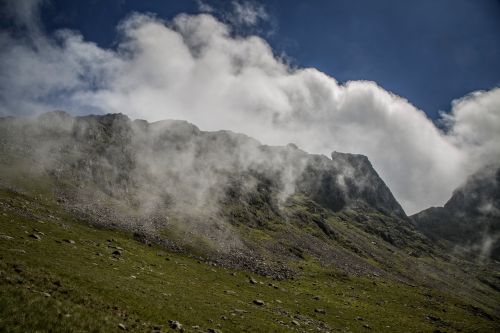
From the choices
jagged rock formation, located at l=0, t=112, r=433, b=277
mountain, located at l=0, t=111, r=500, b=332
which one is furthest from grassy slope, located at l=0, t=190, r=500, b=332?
jagged rock formation, located at l=0, t=112, r=433, b=277

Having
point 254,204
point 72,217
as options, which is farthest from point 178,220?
point 254,204

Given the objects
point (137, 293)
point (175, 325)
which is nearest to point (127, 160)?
point (137, 293)

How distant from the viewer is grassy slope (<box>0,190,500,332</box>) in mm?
18938

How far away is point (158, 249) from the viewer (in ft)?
245

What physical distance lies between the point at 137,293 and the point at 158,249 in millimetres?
46647

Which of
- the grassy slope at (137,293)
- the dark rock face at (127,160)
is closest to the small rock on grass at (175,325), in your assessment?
the grassy slope at (137,293)

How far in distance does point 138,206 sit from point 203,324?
297 feet

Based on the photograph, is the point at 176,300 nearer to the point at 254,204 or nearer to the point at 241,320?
the point at 241,320

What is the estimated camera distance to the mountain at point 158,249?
26297mm

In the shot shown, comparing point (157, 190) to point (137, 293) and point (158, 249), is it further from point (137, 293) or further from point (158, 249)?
point (137, 293)

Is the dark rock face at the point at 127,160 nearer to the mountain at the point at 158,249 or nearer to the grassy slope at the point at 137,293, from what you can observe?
the mountain at the point at 158,249

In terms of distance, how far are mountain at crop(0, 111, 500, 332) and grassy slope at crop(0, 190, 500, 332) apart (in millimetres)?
197

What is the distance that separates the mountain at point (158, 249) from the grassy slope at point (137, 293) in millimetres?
197

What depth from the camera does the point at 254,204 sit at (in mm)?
175875
